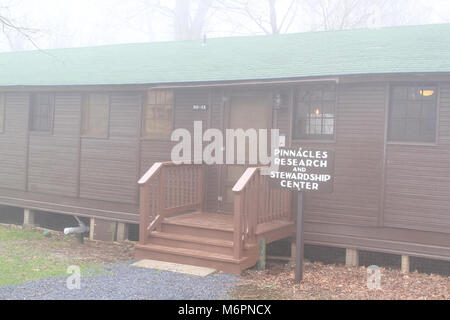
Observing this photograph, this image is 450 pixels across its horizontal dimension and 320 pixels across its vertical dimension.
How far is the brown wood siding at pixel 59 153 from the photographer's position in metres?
11.1

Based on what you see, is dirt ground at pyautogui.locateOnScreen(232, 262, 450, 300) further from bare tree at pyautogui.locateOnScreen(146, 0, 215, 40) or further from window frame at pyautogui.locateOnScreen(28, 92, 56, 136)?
bare tree at pyautogui.locateOnScreen(146, 0, 215, 40)

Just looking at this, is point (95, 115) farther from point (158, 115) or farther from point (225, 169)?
point (225, 169)

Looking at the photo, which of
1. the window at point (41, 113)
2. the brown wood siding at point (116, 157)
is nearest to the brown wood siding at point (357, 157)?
the brown wood siding at point (116, 157)

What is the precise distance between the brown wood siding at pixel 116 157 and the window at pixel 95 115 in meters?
0.16

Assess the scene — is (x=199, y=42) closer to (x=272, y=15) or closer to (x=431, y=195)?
(x=431, y=195)

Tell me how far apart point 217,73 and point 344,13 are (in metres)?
17.1

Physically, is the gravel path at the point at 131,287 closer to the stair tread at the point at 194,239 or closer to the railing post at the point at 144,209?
the stair tread at the point at 194,239

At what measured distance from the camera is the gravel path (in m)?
6.06

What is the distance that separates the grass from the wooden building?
3.14ft

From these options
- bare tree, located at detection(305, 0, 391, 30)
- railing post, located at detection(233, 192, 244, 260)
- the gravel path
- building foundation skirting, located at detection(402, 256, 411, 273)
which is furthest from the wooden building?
bare tree, located at detection(305, 0, 391, 30)

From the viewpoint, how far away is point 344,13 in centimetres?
2433

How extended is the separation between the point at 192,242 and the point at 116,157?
3.52m

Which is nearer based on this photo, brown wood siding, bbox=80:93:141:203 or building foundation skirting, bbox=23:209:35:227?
brown wood siding, bbox=80:93:141:203
